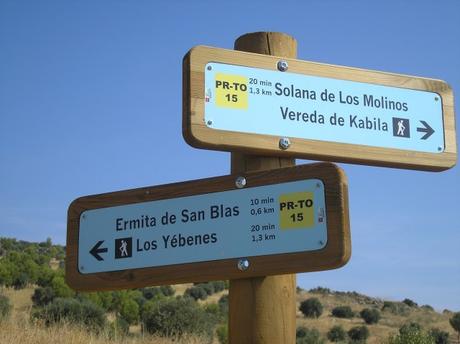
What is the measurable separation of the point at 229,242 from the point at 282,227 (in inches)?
9.6

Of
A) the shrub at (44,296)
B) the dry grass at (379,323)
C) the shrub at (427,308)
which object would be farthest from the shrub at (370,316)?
the shrub at (44,296)

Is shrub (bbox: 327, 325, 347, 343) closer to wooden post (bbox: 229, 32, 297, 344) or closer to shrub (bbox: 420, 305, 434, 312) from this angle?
shrub (bbox: 420, 305, 434, 312)

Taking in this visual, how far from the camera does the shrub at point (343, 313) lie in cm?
4006

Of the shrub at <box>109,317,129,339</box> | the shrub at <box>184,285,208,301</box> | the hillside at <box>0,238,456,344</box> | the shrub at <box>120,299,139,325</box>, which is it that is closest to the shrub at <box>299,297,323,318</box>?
the hillside at <box>0,238,456,344</box>

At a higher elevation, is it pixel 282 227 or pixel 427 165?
pixel 427 165

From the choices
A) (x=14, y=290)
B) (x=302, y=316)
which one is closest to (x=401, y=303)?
(x=302, y=316)

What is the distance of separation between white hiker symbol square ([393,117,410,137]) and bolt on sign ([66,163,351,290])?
0.62 m

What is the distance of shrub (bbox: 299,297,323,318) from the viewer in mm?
39516

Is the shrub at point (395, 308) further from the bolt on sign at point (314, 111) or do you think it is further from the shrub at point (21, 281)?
the bolt on sign at point (314, 111)

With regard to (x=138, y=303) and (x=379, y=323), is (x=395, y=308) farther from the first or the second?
(x=138, y=303)

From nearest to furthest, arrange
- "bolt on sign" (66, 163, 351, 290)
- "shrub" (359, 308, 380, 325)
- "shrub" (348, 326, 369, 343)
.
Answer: "bolt on sign" (66, 163, 351, 290) → "shrub" (348, 326, 369, 343) → "shrub" (359, 308, 380, 325)

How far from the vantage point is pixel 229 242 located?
264cm

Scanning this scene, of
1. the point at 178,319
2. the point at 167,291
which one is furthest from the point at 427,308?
the point at 178,319

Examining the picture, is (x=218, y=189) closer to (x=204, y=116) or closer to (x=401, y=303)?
(x=204, y=116)
